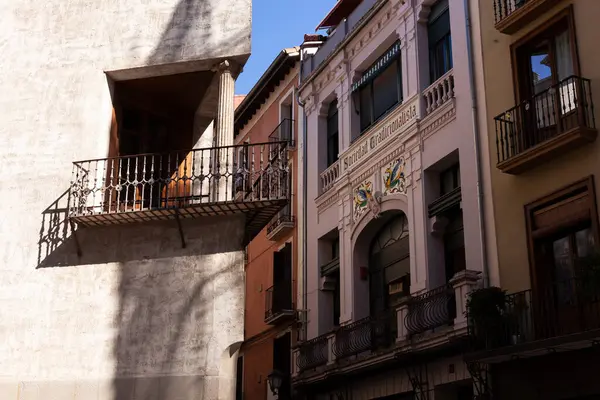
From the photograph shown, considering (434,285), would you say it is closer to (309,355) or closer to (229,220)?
(309,355)

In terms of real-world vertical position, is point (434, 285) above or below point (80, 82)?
below

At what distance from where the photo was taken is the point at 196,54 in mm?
12375

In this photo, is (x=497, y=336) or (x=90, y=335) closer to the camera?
(x=90, y=335)

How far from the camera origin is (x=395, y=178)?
2177 centimetres

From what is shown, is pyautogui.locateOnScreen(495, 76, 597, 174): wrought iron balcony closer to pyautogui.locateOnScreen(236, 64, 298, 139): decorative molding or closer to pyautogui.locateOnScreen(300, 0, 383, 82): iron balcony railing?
pyautogui.locateOnScreen(300, 0, 383, 82): iron balcony railing

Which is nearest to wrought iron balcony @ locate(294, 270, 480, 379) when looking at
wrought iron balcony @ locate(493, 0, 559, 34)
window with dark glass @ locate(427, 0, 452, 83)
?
wrought iron balcony @ locate(493, 0, 559, 34)

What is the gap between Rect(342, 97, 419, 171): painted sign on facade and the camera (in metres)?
21.5

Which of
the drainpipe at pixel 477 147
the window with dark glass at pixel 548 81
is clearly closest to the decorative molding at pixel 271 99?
the drainpipe at pixel 477 147

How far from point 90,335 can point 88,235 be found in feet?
4.34

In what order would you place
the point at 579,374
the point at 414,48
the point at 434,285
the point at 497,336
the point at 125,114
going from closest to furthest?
the point at 125,114 → the point at 579,374 → the point at 497,336 → the point at 434,285 → the point at 414,48

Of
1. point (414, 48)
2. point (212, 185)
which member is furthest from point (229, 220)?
point (414, 48)

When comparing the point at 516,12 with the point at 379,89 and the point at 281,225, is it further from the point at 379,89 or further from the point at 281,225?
the point at 281,225

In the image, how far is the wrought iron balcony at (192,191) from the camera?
37.4 ft

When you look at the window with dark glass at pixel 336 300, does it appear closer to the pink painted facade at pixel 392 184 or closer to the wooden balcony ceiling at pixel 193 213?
the pink painted facade at pixel 392 184
